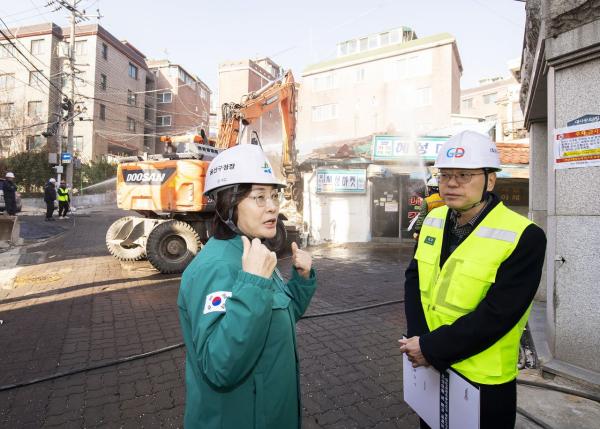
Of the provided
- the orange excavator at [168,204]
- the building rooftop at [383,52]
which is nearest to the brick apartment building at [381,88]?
the building rooftop at [383,52]

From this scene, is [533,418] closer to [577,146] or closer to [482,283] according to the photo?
[482,283]

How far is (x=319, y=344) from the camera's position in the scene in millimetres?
4688

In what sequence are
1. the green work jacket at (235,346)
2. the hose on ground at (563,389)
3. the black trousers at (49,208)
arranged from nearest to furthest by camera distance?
the green work jacket at (235,346) → the hose on ground at (563,389) → the black trousers at (49,208)

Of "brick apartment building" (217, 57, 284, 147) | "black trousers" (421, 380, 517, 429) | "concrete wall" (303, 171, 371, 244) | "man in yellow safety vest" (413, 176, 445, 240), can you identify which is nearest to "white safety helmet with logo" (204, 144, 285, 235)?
"black trousers" (421, 380, 517, 429)

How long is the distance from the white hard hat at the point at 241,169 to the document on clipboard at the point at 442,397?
4.40 feet

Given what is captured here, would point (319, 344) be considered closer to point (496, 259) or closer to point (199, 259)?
point (496, 259)

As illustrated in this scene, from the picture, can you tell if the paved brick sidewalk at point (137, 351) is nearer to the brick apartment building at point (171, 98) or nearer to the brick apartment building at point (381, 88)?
the brick apartment building at point (381, 88)

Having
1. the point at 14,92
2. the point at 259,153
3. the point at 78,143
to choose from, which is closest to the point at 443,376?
the point at 259,153

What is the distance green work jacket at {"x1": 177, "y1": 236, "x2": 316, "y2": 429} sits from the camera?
1.27 m

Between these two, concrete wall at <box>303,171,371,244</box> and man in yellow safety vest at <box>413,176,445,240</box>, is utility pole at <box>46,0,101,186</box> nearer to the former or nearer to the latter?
concrete wall at <box>303,171,371,244</box>

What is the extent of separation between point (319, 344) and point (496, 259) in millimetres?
3220

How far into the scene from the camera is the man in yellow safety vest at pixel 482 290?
1.86 m

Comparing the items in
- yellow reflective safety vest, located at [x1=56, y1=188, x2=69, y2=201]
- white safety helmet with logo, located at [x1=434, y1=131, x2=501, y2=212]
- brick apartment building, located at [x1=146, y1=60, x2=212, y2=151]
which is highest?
brick apartment building, located at [x1=146, y1=60, x2=212, y2=151]

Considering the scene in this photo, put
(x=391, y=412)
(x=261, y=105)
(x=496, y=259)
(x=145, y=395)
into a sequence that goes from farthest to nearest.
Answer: (x=261, y=105)
(x=145, y=395)
(x=391, y=412)
(x=496, y=259)
